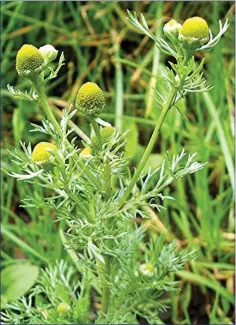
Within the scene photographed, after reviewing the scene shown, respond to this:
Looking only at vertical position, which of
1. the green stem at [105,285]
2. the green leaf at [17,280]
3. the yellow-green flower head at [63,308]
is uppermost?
the green stem at [105,285]

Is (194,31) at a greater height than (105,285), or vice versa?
(194,31)

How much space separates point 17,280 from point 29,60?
2.17 feet

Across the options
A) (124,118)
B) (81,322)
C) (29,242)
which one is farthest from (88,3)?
(81,322)

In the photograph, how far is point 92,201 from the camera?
31.5 inches

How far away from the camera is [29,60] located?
2.21 ft

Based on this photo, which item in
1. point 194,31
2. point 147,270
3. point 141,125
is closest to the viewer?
point 194,31

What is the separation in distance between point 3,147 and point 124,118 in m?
0.31

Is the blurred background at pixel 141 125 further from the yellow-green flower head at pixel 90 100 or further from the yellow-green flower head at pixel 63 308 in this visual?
the yellow-green flower head at pixel 90 100

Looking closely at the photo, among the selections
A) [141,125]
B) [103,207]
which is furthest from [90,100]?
[141,125]

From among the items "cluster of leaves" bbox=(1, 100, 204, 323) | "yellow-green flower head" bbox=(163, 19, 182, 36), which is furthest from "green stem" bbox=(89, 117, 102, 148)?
"yellow-green flower head" bbox=(163, 19, 182, 36)

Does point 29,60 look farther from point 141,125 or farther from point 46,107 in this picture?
point 141,125

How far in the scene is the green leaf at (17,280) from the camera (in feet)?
3.98

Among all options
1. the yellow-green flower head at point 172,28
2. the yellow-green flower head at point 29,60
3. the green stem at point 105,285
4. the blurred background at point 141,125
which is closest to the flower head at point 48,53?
the yellow-green flower head at point 29,60

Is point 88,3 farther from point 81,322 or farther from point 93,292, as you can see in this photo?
point 81,322
